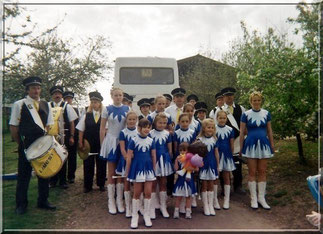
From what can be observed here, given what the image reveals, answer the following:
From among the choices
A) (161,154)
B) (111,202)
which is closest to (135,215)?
(111,202)

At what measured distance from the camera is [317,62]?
4289 millimetres

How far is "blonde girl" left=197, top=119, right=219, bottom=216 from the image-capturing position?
4.10m

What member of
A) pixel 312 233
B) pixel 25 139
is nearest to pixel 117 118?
pixel 25 139

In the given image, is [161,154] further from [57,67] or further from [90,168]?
[57,67]

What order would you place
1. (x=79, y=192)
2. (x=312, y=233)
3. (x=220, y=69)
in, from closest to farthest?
(x=312, y=233) < (x=79, y=192) < (x=220, y=69)

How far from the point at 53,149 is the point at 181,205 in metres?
1.88

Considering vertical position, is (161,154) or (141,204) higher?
(161,154)

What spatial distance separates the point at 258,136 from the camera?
4.29 meters

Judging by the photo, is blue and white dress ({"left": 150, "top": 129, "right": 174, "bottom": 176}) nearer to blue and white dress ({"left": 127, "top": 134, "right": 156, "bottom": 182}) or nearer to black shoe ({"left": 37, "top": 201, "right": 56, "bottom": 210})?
blue and white dress ({"left": 127, "top": 134, "right": 156, "bottom": 182})

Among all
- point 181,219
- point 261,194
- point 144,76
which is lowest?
point 181,219

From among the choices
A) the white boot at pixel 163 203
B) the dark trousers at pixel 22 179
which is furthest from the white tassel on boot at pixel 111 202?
the dark trousers at pixel 22 179

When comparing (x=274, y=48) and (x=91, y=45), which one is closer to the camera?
(x=274, y=48)

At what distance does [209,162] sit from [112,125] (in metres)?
1.50

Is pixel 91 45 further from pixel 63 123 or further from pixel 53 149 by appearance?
pixel 53 149
